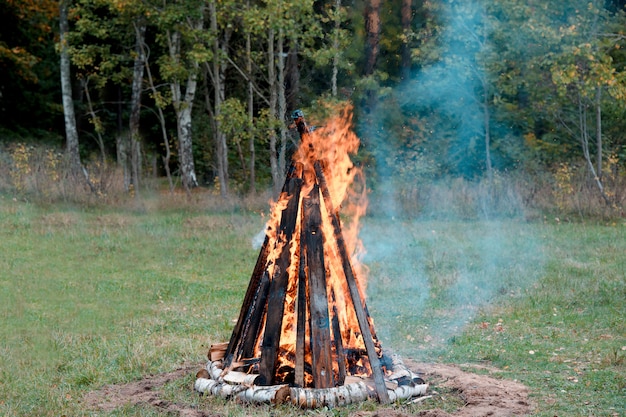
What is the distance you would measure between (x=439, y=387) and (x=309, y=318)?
122 centimetres

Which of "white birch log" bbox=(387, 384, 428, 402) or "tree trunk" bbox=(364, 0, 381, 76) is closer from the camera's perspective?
"white birch log" bbox=(387, 384, 428, 402)

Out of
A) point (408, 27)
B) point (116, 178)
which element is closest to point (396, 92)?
point (408, 27)

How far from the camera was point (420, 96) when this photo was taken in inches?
790

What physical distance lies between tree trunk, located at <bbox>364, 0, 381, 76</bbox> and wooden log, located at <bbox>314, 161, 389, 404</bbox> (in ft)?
19.9

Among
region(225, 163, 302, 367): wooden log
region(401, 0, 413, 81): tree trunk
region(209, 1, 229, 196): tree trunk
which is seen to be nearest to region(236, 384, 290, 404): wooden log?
region(225, 163, 302, 367): wooden log

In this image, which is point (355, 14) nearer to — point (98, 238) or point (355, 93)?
point (355, 93)

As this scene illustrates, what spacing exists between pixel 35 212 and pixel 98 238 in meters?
3.06

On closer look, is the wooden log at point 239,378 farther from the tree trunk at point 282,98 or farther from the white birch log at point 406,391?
the tree trunk at point 282,98

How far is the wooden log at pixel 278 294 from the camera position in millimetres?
5922

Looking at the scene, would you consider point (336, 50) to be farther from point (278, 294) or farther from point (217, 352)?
point (278, 294)

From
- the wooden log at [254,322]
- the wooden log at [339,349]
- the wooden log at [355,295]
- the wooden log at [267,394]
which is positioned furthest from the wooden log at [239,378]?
the wooden log at [355,295]

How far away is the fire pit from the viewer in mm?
5852

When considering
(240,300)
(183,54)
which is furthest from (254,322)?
(183,54)

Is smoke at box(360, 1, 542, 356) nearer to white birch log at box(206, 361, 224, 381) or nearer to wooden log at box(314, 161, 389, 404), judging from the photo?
wooden log at box(314, 161, 389, 404)
